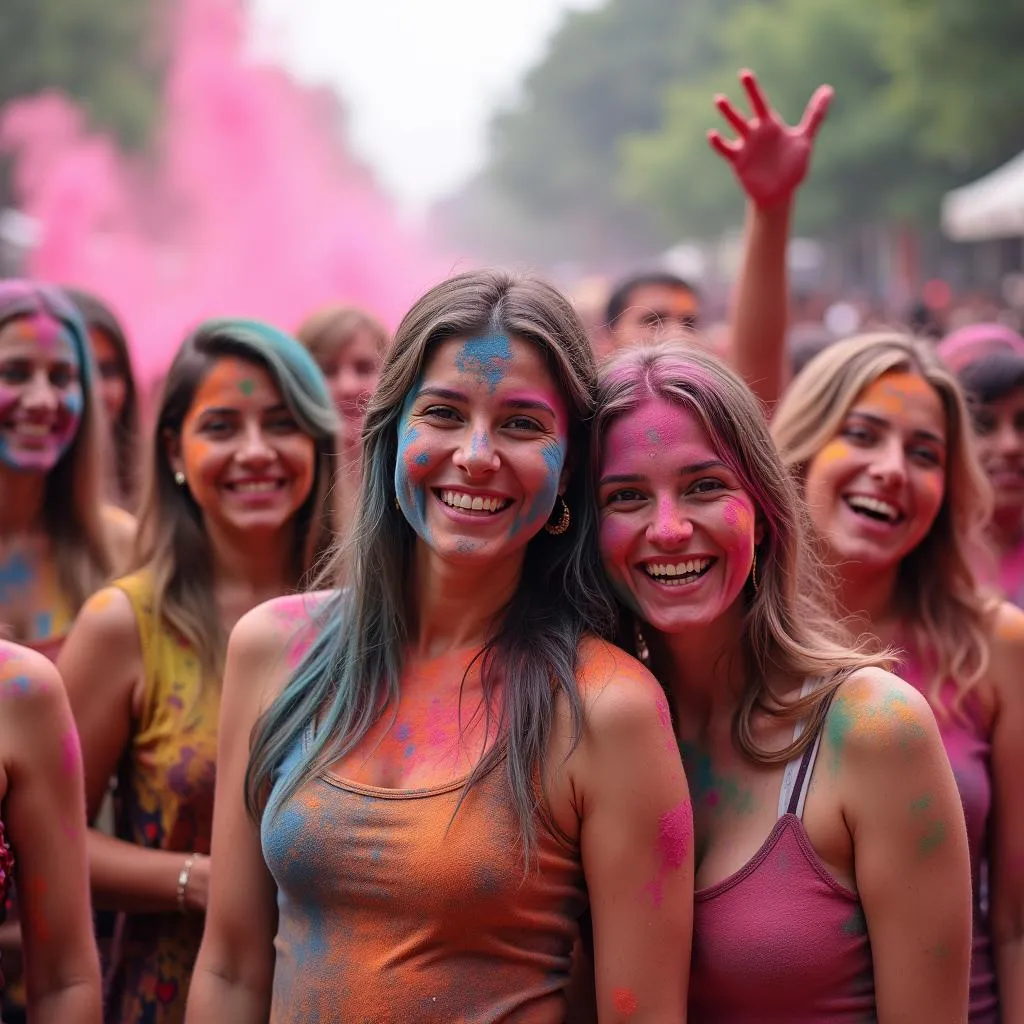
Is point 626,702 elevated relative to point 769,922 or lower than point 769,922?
elevated

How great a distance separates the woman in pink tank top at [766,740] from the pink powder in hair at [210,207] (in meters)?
9.04

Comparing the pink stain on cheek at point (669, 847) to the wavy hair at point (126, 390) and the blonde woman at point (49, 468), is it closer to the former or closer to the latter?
the blonde woman at point (49, 468)

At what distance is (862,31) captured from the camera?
35.7 metres

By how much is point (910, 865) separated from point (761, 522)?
731 mm

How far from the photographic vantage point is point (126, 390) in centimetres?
544

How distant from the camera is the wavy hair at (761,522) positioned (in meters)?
2.81

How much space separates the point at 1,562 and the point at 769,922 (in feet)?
8.27

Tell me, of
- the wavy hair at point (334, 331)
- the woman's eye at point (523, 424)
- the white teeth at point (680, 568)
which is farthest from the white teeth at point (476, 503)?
the wavy hair at point (334, 331)

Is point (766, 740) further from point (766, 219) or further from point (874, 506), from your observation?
point (766, 219)

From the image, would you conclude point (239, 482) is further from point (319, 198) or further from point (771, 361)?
point (319, 198)

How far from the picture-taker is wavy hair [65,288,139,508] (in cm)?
533

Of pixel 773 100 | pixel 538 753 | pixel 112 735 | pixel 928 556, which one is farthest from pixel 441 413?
pixel 773 100

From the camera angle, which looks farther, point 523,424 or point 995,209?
point 995,209

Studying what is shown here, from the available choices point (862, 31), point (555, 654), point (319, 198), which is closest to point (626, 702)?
point (555, 654)
